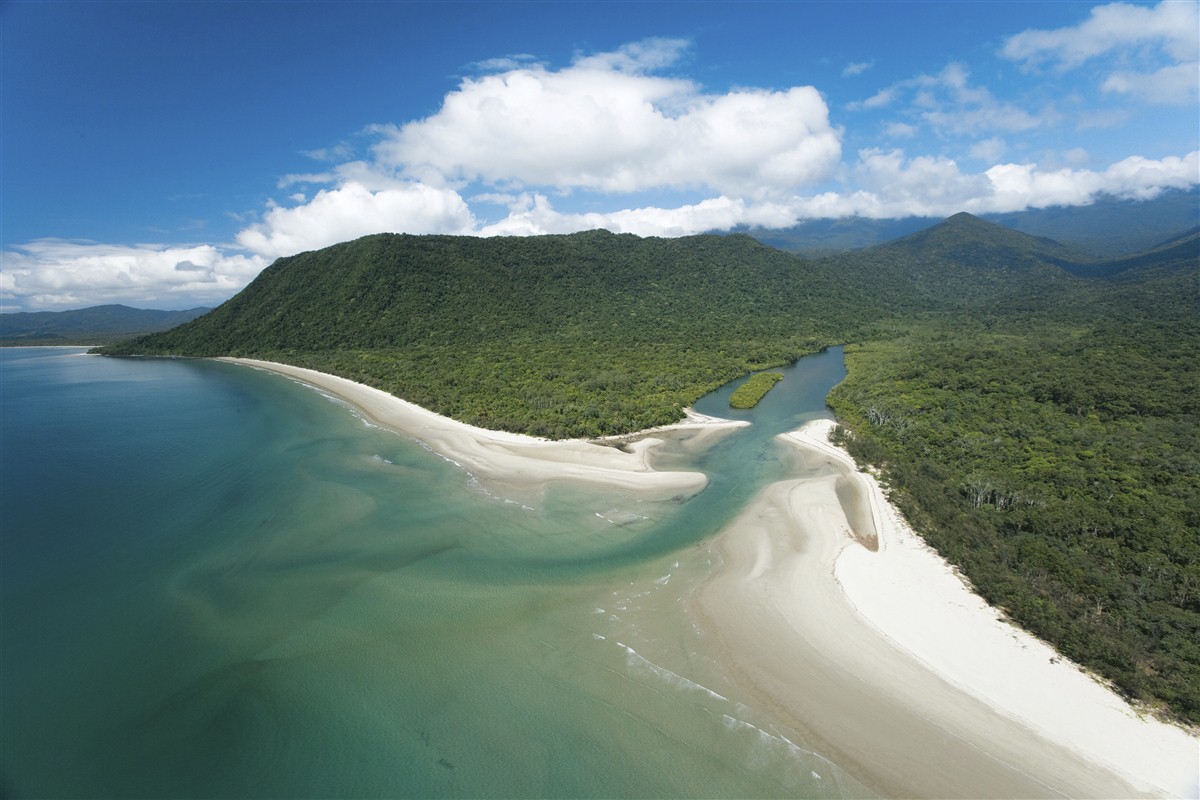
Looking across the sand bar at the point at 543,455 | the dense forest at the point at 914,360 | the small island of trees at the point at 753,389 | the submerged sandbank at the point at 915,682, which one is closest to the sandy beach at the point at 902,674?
the submerged sandbank at the point at 915,682

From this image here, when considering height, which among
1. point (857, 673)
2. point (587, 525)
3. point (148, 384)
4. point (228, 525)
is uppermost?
point (148, 384)

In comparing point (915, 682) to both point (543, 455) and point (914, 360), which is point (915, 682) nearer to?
point (543, 455)

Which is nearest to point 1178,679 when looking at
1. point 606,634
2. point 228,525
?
point 606,634

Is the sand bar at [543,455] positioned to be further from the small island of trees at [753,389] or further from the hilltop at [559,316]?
the small island of trees at [753,389]

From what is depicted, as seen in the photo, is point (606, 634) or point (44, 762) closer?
point (44, 762)

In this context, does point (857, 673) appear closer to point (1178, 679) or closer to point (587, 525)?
point (1178, 679)

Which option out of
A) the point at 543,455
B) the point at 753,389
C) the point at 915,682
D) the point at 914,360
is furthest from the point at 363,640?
the point at 914,360

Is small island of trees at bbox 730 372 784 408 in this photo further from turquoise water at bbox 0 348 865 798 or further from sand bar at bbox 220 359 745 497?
turquoise water at bbox 0 348 865 798
